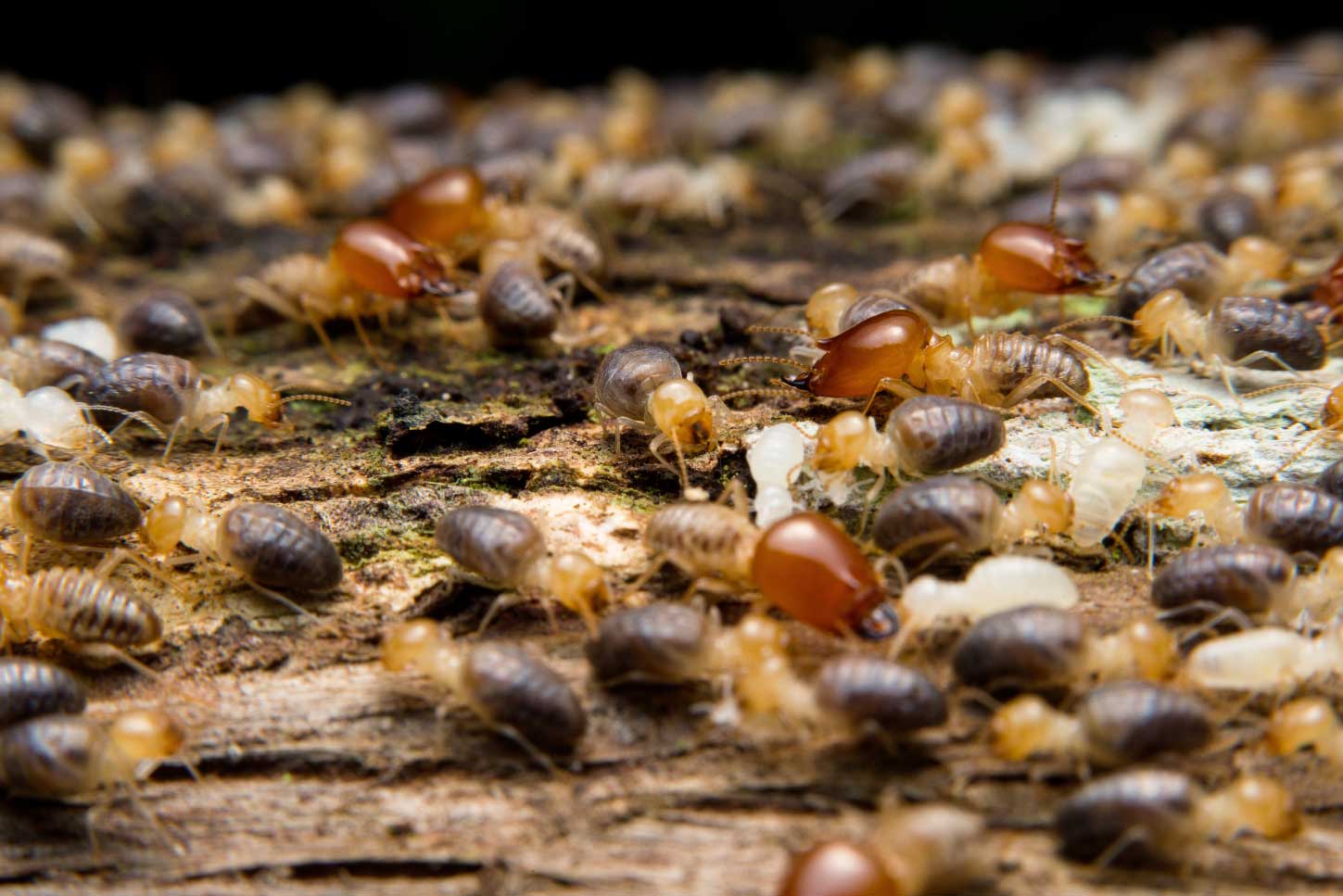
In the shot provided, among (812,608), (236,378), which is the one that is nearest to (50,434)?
(236,378)

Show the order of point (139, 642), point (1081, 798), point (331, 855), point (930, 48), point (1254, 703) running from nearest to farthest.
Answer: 1. point (1081, 798)
2. point (331, 855)
3. point (1254, 703)
4. point (139, 642)
5. point (930, 48)

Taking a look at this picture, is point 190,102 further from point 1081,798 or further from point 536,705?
point 1081,798

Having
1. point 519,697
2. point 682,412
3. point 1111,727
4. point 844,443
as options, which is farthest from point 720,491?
point 1111,727

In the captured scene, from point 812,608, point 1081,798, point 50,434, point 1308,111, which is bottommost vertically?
point 1081,798

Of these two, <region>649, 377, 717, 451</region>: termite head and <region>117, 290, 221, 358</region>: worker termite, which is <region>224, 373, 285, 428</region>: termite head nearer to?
<region>117, 290, 221, 358</region>: worker termite

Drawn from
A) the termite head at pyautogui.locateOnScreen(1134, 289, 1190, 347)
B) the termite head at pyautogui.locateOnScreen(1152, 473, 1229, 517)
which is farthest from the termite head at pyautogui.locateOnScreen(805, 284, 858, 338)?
the termite head at pyautogui.locateOnScreen(1152, 473, 1229, 517)

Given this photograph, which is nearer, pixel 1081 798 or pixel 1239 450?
pixel 1081 798

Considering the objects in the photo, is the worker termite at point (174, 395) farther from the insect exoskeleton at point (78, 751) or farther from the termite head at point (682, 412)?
the termite head at point (682, 412)
